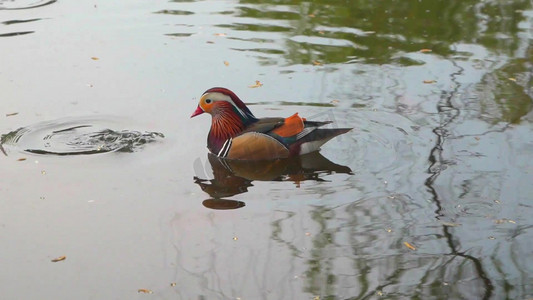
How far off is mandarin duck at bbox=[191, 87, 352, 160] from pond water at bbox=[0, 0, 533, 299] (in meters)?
0.13

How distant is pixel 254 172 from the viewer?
25.8 feet

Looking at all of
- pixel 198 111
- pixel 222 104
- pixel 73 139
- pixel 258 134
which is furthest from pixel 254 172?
pixel 73 139

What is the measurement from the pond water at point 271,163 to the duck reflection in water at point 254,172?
0.08ft

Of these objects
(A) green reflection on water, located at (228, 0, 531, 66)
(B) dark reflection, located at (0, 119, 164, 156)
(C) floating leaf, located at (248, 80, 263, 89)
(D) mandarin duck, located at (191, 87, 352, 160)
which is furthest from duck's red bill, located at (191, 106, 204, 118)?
(A) green reflection on water, located at (228, 0, 531, 66)

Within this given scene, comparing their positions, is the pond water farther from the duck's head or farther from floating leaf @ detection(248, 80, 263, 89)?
the duck's head

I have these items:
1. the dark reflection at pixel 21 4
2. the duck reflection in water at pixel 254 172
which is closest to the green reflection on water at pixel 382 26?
the duck reflection in water at pixel 254 172

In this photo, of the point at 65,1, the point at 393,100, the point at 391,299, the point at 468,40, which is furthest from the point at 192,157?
the point at 65,1

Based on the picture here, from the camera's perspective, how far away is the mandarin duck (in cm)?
804

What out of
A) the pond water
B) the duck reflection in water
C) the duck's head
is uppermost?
the duck's head

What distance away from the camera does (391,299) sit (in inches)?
224

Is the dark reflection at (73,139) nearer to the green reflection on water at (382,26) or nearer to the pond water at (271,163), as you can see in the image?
the pond water at (271,163)

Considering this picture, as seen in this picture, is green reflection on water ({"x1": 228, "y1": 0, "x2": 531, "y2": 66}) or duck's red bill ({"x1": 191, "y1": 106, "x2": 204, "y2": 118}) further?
green reflection on water ({"x1": 228, "y1": 0, "x2": 531, "y2": 66})

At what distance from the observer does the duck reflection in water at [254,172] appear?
7.44 m

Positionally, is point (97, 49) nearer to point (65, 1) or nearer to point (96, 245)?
point (65, 1)
